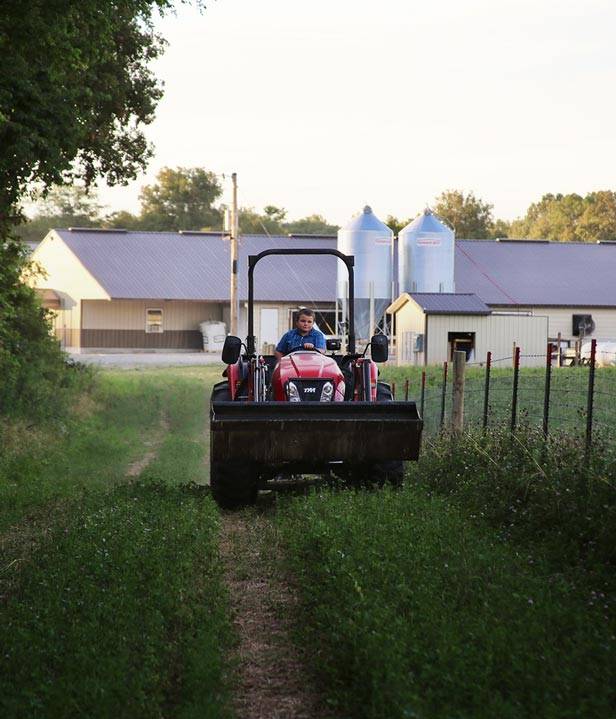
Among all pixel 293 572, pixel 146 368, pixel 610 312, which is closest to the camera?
pixel 293 572

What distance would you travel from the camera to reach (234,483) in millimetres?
13758

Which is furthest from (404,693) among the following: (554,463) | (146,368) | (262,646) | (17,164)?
(146,368)

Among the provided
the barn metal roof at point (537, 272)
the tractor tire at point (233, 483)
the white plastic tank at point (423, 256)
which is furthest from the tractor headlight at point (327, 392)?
the barn metal roof at point (537, 272)

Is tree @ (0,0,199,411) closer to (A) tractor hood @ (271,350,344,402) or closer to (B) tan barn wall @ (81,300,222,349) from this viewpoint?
(A) tractor hood @ (271,350,344,402)

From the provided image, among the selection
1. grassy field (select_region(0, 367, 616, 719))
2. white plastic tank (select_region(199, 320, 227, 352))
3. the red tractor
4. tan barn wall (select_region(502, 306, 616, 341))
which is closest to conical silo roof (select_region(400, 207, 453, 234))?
tan barn wall (select_region(502, 306, 616, 341))

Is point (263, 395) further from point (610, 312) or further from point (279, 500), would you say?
point (610, 312)

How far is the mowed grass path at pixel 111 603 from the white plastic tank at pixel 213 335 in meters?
41.8

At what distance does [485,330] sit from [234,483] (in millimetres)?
35662

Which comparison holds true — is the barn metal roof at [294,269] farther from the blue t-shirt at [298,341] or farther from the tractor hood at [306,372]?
the tractor hood at [306,372]

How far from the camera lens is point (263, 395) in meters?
13.7

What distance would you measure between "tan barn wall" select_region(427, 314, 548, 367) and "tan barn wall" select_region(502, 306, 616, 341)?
9650 millimetres

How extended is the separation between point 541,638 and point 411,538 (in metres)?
2.93

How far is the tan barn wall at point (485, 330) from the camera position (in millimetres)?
48156

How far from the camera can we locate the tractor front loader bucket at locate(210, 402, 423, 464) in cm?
1265
